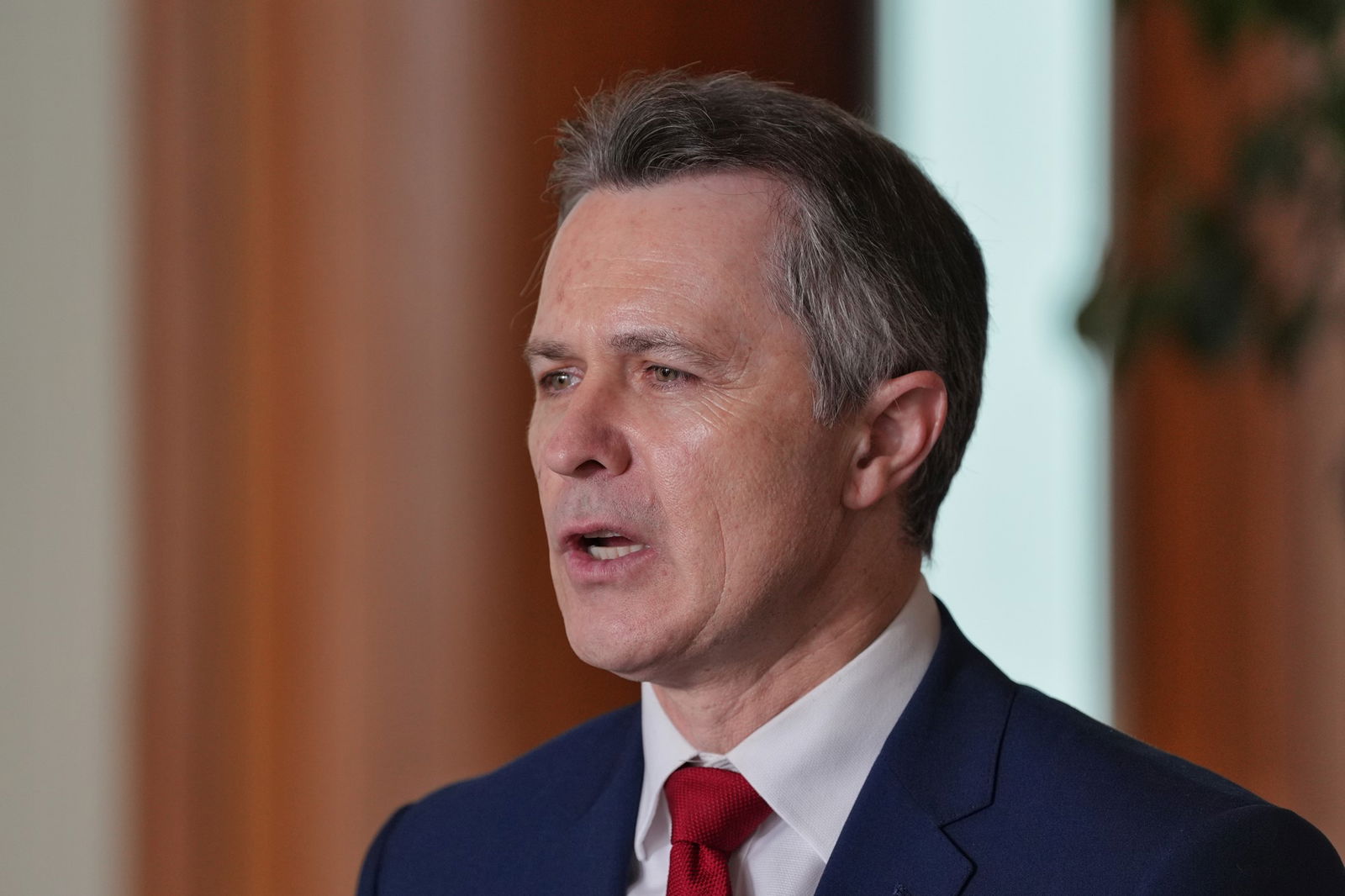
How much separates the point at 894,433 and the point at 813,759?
36cm

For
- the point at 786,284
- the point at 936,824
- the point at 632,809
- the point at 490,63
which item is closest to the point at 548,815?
the point at 632,809

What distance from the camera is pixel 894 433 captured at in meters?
1.67

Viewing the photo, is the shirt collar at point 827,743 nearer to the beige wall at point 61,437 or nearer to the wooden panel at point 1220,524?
the beige wall at point 61,437

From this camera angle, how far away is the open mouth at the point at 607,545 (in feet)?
5.15

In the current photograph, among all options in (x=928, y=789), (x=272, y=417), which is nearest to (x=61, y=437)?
(x=272, y=417)

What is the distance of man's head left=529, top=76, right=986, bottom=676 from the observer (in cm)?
155

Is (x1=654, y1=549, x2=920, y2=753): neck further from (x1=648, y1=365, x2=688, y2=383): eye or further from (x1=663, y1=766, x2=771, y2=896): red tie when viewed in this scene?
(x1=648, y1=365, x2=688, y2=383): eye

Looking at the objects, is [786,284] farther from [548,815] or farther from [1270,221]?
[1270,221]

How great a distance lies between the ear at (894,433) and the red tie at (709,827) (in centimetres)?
32

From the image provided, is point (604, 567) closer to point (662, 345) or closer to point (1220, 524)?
point (662, 345)

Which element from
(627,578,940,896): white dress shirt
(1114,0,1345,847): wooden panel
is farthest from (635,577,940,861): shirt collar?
(1114,0,1345,847): wooden panel

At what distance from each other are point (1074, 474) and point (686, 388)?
3.50 m

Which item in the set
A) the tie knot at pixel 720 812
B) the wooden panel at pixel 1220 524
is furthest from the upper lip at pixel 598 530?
the wooden panel at pixel 1220 524

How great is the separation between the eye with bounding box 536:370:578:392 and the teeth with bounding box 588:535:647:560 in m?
0.19
